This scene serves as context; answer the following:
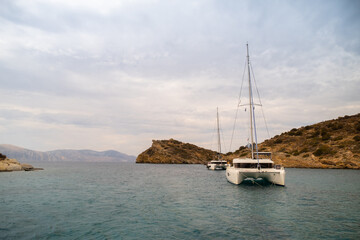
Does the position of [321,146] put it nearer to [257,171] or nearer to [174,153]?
[257,171]

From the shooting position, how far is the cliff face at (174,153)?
554 ft

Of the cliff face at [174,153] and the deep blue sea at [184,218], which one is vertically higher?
the cliff face at [174,153]

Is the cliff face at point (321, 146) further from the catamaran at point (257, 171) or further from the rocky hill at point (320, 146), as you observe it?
the catamaran at point (257, 171)

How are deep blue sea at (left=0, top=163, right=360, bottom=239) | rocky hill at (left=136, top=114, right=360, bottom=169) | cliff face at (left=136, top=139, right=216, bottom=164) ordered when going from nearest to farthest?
deep blue sea at (left=0, top=163, right=360, bottom=239)
rocky hill at (left=136, top=114, right=360, bottom=169)
cliff face at (left=136, top=139, right=216, bottom=164)

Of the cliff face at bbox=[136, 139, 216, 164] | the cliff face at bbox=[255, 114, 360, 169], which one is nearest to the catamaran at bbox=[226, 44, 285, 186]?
the cliff face at bbox=[255, 114, 360, 169]

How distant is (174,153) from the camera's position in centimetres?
17262

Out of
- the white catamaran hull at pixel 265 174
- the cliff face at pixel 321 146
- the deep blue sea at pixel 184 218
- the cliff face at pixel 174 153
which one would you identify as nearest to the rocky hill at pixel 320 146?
the cliff face at pixel 321 146

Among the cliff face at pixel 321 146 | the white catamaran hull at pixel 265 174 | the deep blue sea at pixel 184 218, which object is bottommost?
the deep blue sea at pixel 184 218

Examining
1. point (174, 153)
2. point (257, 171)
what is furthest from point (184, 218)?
point (174, 153)

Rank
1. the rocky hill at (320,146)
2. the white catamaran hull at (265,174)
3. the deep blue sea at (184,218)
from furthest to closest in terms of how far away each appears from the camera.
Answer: the rocky hill at (320,146) < the white catamaran hull at (265,174) < the deep blue sea at (184,218)

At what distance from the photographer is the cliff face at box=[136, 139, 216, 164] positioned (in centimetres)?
16877

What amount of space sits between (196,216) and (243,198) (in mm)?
8382

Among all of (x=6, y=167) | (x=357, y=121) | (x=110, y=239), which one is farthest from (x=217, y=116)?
(x=110, y=239)

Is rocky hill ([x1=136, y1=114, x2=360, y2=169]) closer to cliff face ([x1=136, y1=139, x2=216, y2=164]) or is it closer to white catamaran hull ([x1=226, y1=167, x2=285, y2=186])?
white catamaran hull ([x1=226, y1=167, x2=285, y2=186])
